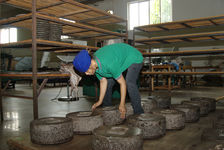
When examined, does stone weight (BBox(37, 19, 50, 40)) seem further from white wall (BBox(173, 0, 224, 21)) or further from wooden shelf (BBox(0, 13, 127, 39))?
white wall (BBox(173, 0, 224, 21))

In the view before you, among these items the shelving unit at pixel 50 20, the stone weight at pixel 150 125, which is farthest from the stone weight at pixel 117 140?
the shelving unit at pixel 50 20

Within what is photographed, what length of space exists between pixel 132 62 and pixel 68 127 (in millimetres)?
1053

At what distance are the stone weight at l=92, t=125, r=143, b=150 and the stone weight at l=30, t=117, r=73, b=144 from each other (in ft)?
1.40

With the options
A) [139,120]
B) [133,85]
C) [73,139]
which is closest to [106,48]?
[133,85]

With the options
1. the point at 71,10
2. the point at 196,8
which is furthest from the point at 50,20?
the point at 196,8

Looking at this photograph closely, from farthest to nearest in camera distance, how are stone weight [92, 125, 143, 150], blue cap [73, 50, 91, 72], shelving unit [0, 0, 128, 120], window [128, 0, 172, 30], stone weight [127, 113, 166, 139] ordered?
1. window [128, 0, 172, 30]
2. shelving unit [0, 0, 128, 120]
3. stone weight [127, 113, 166, 139]
4. blue cap [73, 50, 91, 72]
5. stone weight [92, 125, 143, 150]

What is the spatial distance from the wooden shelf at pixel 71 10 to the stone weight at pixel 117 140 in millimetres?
2241

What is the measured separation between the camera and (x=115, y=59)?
229cm

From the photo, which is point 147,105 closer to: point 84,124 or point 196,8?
point 84,124

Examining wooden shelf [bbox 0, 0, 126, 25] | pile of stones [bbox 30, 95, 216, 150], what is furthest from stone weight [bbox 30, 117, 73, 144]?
wooden shelf [bbox 0, 0, 126, 25]

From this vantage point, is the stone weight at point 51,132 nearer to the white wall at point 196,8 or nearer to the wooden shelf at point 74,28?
the wooden shelf at point 74,28

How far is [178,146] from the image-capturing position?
200 cm

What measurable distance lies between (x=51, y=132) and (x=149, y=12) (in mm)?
10500

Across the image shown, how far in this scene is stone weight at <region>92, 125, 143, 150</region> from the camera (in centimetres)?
174
